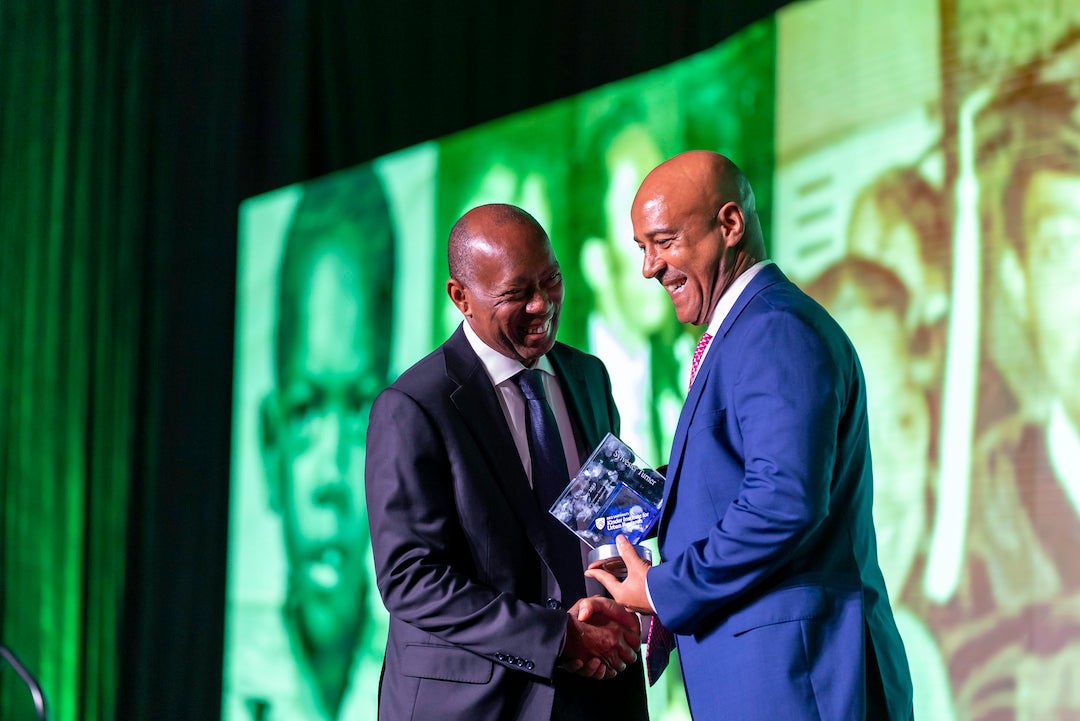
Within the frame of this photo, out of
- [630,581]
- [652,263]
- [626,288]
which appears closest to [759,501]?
[630,581]

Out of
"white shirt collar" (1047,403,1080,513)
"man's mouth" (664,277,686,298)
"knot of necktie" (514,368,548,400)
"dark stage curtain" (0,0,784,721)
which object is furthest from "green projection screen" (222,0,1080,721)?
"man's mouth" (664,277,686,298)

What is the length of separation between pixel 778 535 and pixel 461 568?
697 mm

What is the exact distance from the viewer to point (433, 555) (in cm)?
230

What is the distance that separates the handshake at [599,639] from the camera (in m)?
2.29

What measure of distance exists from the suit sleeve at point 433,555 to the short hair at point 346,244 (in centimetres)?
274

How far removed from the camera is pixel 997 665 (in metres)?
3.26

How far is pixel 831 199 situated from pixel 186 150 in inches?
128

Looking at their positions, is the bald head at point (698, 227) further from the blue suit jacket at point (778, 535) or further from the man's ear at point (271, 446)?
the man's ear at point (271, 446)

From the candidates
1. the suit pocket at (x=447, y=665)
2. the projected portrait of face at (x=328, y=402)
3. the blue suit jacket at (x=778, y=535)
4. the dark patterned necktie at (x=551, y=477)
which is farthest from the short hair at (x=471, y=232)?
the projected portrait of face at (x=328, y=402)

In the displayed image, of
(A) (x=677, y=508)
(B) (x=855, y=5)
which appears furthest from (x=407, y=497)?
(B) (x=855, y=5)

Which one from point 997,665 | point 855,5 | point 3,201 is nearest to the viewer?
point 997,665

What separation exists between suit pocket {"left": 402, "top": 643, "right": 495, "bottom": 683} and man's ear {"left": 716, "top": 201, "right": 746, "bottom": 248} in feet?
2.86

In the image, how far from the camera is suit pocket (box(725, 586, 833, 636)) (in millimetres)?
1926

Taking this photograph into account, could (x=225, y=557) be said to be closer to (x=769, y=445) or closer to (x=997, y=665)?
(x=997, y=665)
